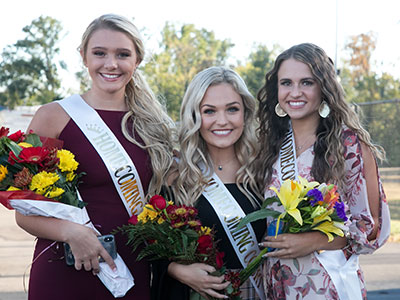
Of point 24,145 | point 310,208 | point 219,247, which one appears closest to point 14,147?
point 24,145

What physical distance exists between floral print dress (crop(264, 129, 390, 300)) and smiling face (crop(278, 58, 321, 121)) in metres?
0.22

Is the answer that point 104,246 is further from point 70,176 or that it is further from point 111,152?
point 111,152

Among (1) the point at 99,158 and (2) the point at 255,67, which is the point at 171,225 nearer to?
(1) the point at 99,158

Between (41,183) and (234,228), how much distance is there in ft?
3.39

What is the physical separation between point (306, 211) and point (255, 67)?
25.3 meters

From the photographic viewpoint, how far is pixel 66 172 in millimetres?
2184

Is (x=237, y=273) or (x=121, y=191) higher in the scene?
(x=121, y=191)

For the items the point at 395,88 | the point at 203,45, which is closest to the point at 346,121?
the point at 395,88

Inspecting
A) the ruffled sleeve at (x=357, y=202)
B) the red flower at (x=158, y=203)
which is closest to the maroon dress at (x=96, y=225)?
the red flower at (x=158, y=203)

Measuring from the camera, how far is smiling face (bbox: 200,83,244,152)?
2.63m

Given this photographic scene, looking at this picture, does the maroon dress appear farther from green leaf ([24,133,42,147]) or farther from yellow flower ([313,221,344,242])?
yellow flower ([313,221,344,242])

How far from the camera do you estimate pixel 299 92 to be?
2.52 meters

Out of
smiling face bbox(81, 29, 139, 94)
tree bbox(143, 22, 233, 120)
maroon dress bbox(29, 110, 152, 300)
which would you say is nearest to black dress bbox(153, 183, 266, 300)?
maroon dress bbox(29, 110, 152, 300)

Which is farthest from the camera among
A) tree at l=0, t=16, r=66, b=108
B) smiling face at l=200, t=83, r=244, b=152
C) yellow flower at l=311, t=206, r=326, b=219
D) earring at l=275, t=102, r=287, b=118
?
tree at l=0, t=16, r=66, b=108
